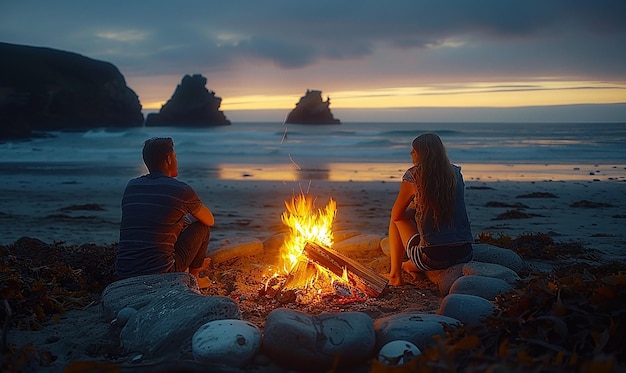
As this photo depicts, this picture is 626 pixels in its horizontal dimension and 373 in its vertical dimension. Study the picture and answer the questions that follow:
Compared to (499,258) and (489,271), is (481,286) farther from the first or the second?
(499,258)

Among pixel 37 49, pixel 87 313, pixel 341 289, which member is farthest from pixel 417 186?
pixel 37 49

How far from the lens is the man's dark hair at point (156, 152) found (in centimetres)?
483

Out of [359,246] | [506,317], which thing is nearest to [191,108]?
[359,246]

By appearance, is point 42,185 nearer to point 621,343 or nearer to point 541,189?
point 541,189

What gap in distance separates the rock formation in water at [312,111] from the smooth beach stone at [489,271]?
236 ft

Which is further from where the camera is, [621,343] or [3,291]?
[3,291]

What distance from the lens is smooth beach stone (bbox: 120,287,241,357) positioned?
369 centimetres

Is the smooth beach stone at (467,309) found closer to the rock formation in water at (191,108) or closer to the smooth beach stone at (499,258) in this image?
the smooth beach stone at (499,258)

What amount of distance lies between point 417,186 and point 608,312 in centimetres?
228

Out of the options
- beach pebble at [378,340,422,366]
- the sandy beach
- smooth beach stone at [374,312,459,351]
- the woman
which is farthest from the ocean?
beach pebble at [378,340,422,366]

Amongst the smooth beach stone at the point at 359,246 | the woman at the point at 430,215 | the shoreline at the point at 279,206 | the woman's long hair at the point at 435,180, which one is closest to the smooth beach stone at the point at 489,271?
the woman at the point at 430,215

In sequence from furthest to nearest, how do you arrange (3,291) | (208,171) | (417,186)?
(208,171) < (417,186) < (3,291)

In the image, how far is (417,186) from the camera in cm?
516

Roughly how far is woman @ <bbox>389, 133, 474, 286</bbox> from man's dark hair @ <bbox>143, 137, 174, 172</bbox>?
225cm
